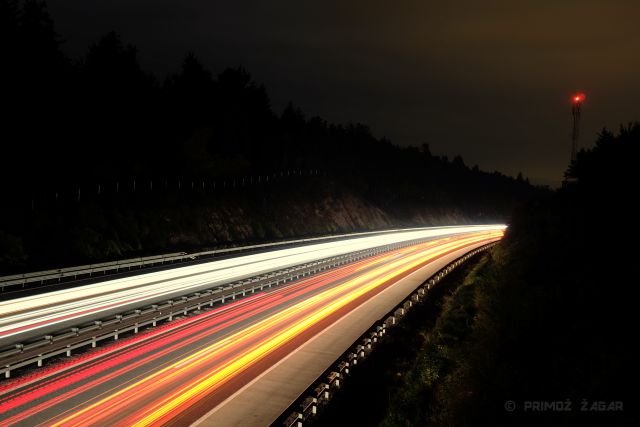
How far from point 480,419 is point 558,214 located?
2633cm

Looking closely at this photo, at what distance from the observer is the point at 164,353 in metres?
15.8

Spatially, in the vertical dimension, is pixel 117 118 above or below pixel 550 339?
above

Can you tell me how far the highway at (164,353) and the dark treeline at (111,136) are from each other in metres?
12.2

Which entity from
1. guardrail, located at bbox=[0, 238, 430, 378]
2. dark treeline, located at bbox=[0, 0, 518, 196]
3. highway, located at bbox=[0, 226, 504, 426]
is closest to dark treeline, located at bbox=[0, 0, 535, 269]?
dark treeline, located at bbox=[0, 0, 518, 196]

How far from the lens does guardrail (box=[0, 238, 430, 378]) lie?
14.1 meters

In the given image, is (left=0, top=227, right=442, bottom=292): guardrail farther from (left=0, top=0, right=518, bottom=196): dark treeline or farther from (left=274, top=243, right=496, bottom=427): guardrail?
(left=274, top=243, right=496, bottom=427): guardrail

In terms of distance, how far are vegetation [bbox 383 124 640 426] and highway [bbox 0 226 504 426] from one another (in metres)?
4.66

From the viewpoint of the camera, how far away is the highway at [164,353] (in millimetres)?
11539

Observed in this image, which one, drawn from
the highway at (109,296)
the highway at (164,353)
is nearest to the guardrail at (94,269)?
the highway at (109,296)

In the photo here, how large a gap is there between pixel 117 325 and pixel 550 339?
13849 millimetres

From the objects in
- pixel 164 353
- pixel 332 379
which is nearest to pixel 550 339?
pixel 332 379

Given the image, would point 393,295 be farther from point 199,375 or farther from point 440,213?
point 440,213

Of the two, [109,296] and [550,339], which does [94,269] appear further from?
[550,339]

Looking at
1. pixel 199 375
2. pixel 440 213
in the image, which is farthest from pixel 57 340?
pixel 440 213
